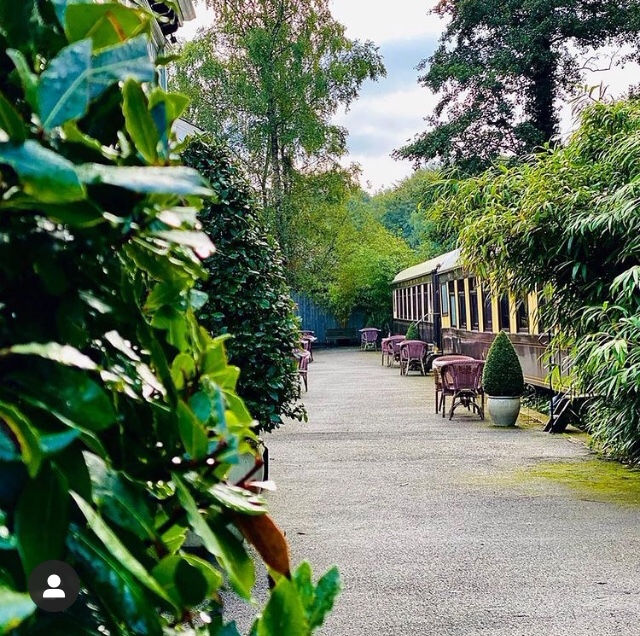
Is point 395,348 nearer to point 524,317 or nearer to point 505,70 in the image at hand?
point 524,317

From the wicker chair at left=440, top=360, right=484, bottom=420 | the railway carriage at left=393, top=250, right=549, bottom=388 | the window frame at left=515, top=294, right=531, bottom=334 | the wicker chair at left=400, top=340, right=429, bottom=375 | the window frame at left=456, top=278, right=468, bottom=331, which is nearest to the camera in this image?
the wicker chair at left=440, top=360, right=484, bottom=420

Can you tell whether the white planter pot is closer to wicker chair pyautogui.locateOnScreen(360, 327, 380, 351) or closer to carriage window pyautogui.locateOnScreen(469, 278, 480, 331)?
carriage window pyautogui.locateOnScreen(469, 278, 480, 331)

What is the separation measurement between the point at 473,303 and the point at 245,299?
1127cm

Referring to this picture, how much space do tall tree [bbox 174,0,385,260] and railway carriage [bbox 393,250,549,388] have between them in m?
5.95

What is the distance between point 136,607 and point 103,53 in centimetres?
40

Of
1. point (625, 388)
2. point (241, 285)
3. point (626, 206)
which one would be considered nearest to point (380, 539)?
point (241, 285)

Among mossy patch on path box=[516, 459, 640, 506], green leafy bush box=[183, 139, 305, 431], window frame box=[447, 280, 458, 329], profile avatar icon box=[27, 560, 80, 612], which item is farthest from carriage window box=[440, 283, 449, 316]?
profile avatar icon box=[27, 560, 80, 612]

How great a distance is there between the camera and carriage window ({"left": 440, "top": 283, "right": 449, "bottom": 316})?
19125 millimetres

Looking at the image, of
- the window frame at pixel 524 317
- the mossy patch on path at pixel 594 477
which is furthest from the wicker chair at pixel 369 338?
the mossy patch on path at pixel 594 477

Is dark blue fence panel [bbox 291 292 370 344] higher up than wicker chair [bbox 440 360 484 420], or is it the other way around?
dark blue fence panel [bbox 291 292 370 344]

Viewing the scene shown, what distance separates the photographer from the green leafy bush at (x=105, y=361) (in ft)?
1.56

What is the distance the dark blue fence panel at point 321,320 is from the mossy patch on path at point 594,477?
2425 cm

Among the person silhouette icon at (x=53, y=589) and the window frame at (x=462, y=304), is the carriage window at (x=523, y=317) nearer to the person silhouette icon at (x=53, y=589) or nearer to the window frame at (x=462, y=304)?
the window frame at (x=462, y=304)

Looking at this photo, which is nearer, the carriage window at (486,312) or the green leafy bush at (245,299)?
the green leafy bush at (245,299)
